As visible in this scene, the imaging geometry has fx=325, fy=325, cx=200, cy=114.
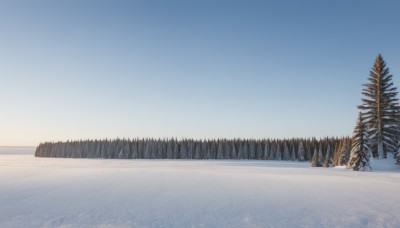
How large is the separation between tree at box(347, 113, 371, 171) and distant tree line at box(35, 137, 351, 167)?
52689 millimetres

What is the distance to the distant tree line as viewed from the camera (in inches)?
4101

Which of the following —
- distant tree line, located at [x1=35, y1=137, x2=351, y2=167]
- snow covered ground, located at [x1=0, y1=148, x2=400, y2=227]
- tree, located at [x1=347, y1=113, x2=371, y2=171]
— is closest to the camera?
snow covered ground, located at [x1=0, y1=148, x2=400, y2=227]

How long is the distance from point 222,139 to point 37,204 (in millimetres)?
113170

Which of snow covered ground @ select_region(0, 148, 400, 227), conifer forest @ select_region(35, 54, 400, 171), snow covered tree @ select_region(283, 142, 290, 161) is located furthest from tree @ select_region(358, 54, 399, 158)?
snow covered tree @ select_region(283, 142, 290, 161)

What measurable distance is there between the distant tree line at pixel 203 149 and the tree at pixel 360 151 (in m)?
52.7

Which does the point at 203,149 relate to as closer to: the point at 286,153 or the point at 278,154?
the point at 278,154

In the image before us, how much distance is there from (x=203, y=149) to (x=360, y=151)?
275 ft

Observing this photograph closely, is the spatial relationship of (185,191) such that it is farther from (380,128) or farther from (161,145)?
(161,145)

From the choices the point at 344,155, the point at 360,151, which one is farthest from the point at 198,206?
the point at 344,155

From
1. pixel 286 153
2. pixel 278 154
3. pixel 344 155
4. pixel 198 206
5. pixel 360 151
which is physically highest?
pixel 286 153

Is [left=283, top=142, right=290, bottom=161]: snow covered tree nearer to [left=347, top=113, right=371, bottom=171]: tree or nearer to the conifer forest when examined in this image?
the conifer forest

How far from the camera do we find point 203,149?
122m

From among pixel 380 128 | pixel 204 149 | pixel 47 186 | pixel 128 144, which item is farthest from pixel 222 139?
pixel 47 186

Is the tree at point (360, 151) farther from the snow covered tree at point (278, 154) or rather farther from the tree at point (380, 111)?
the snow covered tree at point (278, 154)
